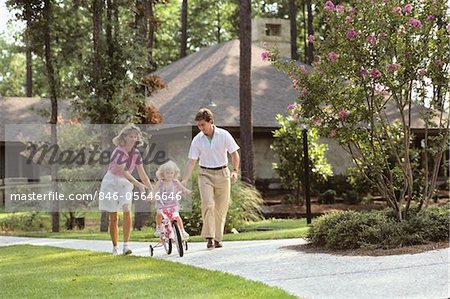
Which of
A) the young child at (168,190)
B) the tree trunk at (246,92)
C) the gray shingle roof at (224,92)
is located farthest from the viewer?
the gray shingle roof at (224,92)

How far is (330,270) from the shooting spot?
8867mm

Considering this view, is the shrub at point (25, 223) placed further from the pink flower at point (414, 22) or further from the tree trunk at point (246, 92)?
the pink flower at point (414, 22)

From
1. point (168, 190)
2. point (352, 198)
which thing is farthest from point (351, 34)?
point (352, 198)

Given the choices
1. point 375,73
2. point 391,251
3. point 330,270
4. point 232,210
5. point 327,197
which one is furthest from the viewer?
point 327,197

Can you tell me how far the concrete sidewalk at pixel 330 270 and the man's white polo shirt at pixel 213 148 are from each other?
4.14ft

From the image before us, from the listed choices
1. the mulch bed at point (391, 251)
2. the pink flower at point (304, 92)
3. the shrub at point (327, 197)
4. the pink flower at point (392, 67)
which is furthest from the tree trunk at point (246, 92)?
the mulch bed at point (391, 251)

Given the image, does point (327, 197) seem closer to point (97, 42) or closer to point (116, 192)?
point (97, 42)

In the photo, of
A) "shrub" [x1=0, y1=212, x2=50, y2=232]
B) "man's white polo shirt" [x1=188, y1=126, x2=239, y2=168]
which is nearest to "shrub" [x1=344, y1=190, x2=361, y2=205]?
"shrub" [x1=0, y1=212, x2=50, y2=232]

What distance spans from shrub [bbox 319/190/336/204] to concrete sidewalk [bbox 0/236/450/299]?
14.7 metres

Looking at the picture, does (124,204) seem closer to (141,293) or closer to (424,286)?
(141,293)

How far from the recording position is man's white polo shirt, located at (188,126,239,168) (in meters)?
11.5

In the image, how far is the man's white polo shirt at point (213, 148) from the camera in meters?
11.5

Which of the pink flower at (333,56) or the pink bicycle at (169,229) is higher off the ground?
the pink flower at (333,56)

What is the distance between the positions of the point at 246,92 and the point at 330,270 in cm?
1495
